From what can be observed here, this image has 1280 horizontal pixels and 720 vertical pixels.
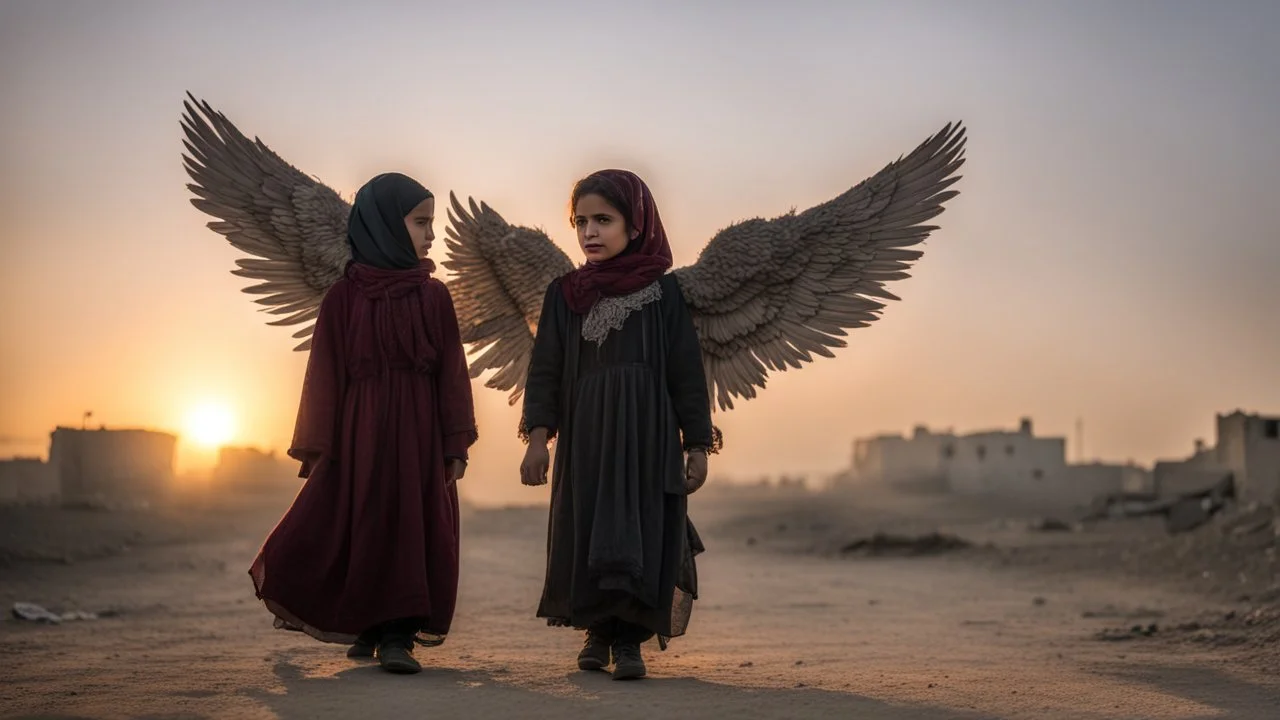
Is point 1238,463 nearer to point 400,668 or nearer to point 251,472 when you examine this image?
point 251,472

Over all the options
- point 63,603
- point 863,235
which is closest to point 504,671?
point 863,235

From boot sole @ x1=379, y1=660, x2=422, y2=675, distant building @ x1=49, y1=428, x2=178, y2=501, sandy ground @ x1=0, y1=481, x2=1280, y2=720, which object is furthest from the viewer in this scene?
distant building @ x1=49, y1=428, x2=178, y2=501

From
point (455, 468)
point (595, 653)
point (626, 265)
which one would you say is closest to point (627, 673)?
point (595, 653)

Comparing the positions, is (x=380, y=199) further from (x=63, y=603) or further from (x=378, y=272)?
(x=63, y=603)

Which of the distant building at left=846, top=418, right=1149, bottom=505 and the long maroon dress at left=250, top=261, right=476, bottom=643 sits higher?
the distant building at left=846, top=418, right=1149, bottom=505

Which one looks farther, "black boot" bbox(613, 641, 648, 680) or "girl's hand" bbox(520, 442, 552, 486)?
"girl's hand" bbox(520, 442, 552, 486)

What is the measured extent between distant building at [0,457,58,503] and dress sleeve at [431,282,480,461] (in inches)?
329

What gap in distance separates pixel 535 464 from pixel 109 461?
9693mm

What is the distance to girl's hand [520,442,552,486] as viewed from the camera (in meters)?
5.25

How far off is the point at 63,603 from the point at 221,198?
4.66m

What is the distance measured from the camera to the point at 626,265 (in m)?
5.37

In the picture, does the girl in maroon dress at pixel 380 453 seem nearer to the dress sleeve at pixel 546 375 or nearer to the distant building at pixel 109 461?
the dress sleeve at pixel 546 375

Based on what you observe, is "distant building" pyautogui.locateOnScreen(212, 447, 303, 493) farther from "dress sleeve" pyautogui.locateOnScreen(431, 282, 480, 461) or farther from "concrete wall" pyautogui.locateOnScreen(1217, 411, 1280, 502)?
"concrete wall" pyautogui.locateOnScreen(1217, 411, 1280, 502)

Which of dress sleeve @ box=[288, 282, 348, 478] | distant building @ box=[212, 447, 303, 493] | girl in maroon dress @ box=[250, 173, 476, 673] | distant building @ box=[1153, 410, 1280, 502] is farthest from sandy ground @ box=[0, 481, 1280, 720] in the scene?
distant building @ box=[1153, 410, 1280, 502]
